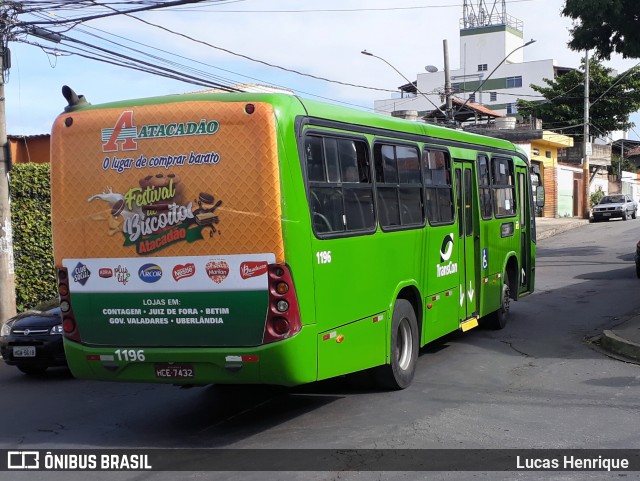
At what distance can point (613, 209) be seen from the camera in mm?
44594

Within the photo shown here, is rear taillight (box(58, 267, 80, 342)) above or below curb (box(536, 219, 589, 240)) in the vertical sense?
above

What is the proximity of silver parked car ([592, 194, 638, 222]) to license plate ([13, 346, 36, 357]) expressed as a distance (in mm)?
38762

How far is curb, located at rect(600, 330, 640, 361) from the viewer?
10.7m

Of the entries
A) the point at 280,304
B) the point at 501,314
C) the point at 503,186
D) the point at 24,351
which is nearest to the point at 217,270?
the point at 280,304

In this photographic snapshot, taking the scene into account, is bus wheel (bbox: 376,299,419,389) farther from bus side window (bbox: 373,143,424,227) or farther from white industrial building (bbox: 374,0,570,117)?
white industrial building (bbox: 374,0,570,117)

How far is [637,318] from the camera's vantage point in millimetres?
13141

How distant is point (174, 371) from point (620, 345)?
6.52 meters

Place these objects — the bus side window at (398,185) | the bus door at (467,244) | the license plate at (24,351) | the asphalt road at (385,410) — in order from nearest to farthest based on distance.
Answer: the asphalt road at (385,410) → the bus side window at (398,185) → the license plate at (24,351) → the bus door at (467,244)

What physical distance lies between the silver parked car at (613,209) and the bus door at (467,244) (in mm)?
35084

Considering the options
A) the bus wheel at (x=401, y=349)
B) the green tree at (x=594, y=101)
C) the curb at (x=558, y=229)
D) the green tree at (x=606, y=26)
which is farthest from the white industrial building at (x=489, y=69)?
the bus wheel at (x=401, y=349)

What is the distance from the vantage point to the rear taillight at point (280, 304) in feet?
23.3

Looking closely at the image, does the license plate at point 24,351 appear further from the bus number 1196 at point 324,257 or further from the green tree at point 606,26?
the green tree at point 606,26

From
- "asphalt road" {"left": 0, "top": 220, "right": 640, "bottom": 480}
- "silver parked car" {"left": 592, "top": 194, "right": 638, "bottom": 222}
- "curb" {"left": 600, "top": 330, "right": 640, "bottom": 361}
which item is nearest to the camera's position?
"asphalt road" {"left": 0, "top": 220, "right": 640, "bottom": 480}

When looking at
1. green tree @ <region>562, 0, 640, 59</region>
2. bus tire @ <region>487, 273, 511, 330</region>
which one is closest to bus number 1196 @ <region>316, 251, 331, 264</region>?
bus tire @ <region>487, 273, 511, 330</region>
